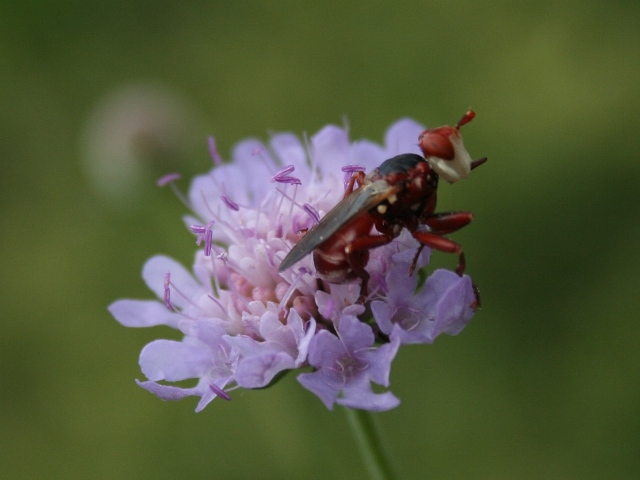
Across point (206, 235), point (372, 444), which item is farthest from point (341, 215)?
point (372, 444)

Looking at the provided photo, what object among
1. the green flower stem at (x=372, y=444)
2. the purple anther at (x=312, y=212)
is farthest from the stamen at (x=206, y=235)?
the green flower stem at (x=372, y=444)

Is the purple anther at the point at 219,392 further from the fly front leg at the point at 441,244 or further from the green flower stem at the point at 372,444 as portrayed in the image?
the fly front leg at the point at 441,244

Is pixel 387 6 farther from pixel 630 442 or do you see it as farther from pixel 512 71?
pixel 630 442

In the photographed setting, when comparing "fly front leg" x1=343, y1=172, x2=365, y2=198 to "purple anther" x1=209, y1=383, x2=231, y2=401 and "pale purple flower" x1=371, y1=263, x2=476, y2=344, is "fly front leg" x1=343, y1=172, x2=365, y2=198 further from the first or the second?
"purple anther" x1=209, y1=383, x2=231, y2=401

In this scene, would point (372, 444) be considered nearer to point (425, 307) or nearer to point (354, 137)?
point (425, 307)

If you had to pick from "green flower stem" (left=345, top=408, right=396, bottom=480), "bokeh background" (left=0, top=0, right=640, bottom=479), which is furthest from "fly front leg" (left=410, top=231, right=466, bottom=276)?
"bokeh background" (left=0, top=0, right=640, bottom=479)

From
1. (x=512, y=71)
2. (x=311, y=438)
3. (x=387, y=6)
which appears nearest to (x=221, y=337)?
(x=311, y=438)
